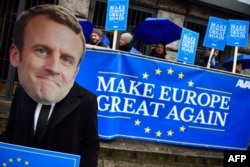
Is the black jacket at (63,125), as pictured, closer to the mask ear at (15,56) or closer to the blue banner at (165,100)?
the mask ear at (15,56)

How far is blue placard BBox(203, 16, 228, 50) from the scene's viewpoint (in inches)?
221

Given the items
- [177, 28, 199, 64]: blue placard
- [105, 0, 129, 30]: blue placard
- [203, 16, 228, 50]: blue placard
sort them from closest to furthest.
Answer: [105, 0, 129, 30]: blue placard
[177, 28, 199, 64]: blue placard
[203, 16, 228, 50]: blue placard

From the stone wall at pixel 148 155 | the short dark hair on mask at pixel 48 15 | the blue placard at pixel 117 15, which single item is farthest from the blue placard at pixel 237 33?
the short dark hair on mask at pixel 48 15

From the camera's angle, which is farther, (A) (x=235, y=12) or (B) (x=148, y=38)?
(A) (x=235, y=12)

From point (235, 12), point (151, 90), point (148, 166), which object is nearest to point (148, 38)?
point (151, 90)

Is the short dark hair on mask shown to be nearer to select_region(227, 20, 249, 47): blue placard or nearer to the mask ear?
the mask ear

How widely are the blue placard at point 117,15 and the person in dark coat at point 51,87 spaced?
8.01ft

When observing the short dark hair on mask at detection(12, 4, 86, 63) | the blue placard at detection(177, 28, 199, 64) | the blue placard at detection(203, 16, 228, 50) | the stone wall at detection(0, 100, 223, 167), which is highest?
the blue placard at detection(203, 16, 228, 50)

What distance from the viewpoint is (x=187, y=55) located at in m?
5.53

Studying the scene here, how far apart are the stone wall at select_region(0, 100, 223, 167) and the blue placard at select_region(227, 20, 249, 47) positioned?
6.17 ft

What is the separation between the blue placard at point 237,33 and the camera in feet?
18.7

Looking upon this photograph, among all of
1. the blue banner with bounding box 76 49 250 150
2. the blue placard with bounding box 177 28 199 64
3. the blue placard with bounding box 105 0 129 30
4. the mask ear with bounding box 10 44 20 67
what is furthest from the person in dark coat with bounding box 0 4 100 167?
the blue placard with bounding box 177 28 199 64

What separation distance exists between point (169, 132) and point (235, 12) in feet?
14.6

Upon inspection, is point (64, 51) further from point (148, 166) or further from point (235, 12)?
point (235, 12)
